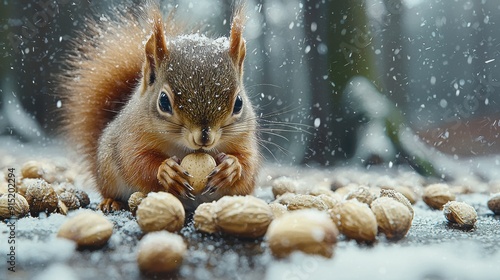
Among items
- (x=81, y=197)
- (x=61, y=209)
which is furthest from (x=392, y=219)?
(x=81, y=197)

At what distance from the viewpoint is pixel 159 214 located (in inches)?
31.2

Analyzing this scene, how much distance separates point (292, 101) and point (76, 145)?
1585mm

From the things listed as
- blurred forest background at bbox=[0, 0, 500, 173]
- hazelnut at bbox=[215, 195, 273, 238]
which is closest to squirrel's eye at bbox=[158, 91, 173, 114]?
hazelnut at bbox=[215, 195, 273, 238]

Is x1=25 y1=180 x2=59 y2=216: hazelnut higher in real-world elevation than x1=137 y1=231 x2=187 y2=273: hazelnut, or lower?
higher

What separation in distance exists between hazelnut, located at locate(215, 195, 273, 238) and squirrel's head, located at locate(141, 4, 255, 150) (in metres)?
0.16

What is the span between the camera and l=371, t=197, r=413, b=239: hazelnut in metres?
0.82

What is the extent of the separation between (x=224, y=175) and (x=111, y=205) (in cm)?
35

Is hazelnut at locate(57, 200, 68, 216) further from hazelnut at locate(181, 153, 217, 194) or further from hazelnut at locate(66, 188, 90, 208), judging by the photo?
hazelnut at locate(181, 153, 217, 194)

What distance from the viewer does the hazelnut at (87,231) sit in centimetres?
73

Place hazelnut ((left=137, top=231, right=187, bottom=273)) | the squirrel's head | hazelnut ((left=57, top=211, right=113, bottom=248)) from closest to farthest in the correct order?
hazelnut ((left=137, top=231, right=187, bottom=273)), hazelnut ((left=57, top=211, right=113, bottom=248)), the squirrel's head

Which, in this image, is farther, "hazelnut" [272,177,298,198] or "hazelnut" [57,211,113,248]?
"hazelnut" [272,177,298,198]

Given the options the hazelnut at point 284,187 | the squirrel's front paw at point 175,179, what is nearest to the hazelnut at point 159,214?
the squirrel's front paw at point 175,179

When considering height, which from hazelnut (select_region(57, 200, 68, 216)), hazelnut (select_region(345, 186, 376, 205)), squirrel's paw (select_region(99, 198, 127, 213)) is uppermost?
hazelnut (select_region(345, 186, 376, 205))

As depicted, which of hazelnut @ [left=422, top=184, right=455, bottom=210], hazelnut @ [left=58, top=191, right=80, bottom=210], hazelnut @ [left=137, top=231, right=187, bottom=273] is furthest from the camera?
hazelnut @ [left=422, top=184, right=455, bottom=210]
